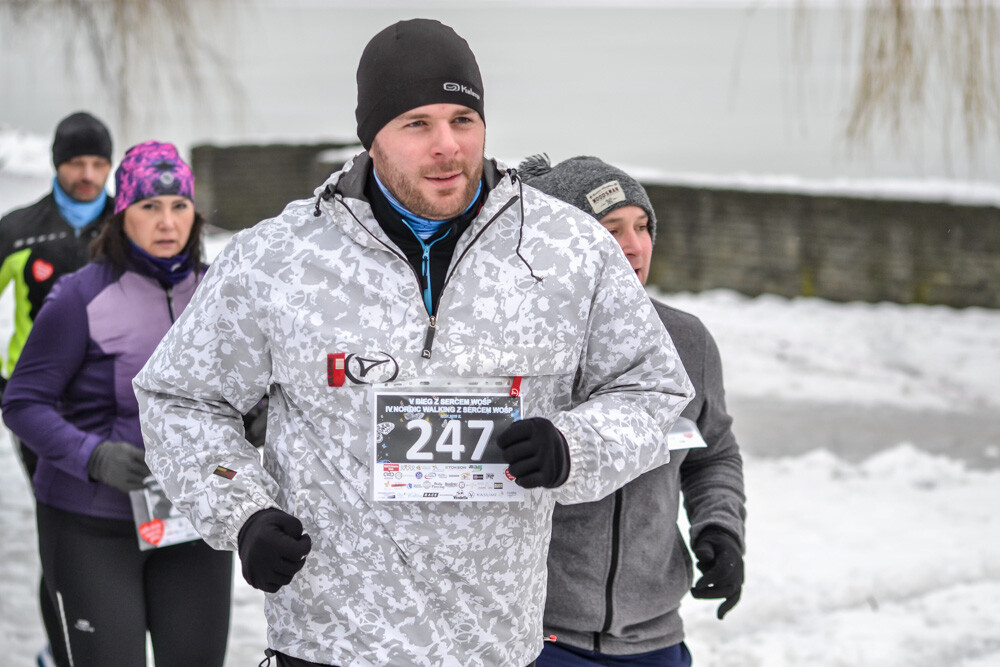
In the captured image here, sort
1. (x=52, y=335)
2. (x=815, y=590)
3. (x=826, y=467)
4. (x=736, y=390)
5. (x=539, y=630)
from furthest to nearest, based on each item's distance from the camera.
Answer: (x=736, y=390) → (x=826, y=467) → (x=815, y=590) → (x=52, y=335) → (x=539, y=630)

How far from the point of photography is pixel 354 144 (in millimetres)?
14070

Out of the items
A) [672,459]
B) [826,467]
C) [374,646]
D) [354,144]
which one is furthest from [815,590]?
[354,144]

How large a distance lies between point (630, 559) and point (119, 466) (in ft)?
3.91

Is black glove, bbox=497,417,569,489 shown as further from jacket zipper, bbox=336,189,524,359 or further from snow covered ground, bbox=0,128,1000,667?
snow covered ground, bbox=0,128,1000,667

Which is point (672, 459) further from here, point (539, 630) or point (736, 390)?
point (736, 390)

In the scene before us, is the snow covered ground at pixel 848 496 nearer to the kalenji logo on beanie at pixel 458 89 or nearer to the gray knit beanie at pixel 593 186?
the gray knit beanie at pixel 593 186

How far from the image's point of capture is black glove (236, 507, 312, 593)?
182 centimetres

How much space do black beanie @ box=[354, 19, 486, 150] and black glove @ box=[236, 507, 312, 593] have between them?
65cm

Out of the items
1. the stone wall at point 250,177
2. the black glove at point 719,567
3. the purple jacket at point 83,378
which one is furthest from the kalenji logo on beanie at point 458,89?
the stone wall at point 250,177

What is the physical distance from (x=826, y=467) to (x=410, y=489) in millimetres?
5138

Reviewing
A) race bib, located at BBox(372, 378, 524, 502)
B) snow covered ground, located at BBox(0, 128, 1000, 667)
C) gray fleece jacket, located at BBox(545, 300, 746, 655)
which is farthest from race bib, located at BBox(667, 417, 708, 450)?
snow covered ground, located at BBox(0, 128, 1000, 667)

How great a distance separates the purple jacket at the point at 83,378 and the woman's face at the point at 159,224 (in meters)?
A: 0.13

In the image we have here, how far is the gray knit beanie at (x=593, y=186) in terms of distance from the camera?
2580 mm

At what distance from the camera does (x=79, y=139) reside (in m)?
4.32
